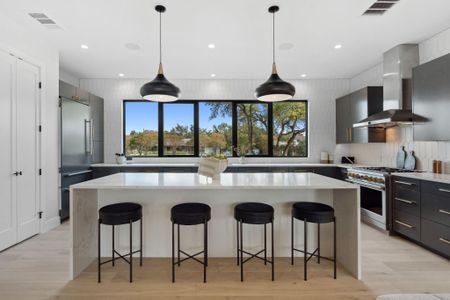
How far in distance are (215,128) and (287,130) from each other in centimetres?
173

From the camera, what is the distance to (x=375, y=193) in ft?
12.4

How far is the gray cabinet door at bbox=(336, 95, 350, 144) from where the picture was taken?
4.93 metres

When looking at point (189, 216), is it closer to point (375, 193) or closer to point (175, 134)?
point (375, 193)

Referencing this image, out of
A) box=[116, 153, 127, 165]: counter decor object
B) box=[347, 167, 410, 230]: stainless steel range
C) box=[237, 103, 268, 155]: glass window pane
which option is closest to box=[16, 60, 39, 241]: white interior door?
box=[116, 153, 127, 165]: counter decor object

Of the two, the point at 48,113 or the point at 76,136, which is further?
the point at 76,136

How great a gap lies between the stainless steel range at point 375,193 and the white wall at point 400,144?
0.50 metres

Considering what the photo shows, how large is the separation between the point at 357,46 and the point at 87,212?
14.6 ft

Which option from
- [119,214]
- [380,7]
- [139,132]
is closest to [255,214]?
[119,214]

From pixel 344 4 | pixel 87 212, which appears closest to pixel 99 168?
pixel 87 212

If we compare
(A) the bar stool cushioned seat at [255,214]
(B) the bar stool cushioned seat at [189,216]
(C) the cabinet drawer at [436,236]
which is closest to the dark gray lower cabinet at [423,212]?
(C) the cabinet drawer at [436,236]

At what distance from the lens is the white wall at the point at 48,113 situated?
10.9 ft

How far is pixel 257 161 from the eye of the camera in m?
5.55

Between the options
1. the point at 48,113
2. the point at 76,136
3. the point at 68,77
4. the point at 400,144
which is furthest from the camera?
the point at 68,77

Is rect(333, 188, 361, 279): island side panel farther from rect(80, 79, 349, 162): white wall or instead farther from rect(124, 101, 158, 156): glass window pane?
rect(124, 101, 158, 156): glass window pane
